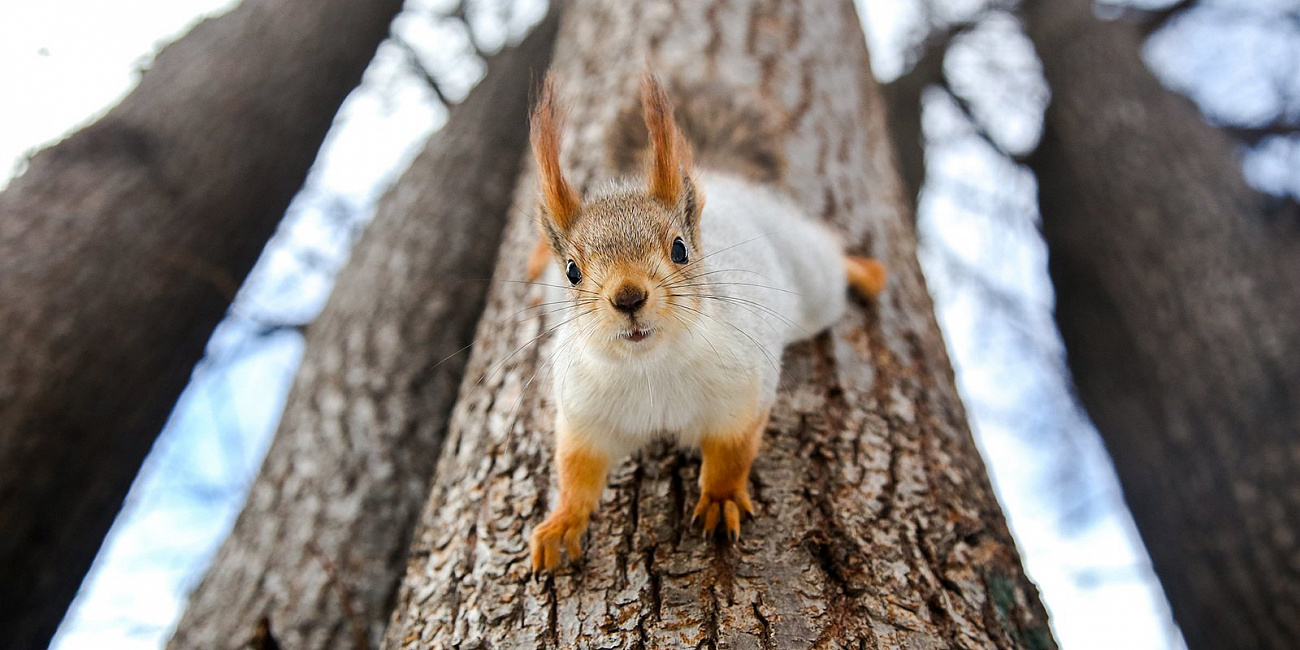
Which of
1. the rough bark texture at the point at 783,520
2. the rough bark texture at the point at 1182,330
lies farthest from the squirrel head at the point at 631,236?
the rough bark texture at the point at 1182,330

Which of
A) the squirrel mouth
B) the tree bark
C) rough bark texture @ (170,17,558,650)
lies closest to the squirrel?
the squirrel mouth

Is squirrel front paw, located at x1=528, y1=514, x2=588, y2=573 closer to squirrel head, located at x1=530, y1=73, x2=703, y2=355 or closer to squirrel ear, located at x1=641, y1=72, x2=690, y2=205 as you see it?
squirrel head, located at x1=530, y1=73, x2=703, y2=355

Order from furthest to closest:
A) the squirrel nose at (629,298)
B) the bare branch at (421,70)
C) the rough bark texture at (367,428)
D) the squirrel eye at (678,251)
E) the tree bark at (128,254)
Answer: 1. the bare branch at (421,70)
2. the tree bark at (128,254)
3. the rough bark texture at (367,428)
4. the squirrel eye at (678,251)
5. the squirrel nose at (629,298)

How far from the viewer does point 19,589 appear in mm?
2473

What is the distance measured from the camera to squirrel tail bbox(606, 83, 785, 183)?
241 centimetres

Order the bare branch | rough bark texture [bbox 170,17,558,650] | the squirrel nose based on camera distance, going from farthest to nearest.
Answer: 1. the bare branch
2. rough bark texture [bbox 170,17,558,650]
3. the squirrel nose

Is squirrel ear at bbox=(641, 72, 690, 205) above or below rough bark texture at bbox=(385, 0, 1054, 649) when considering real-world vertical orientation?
above

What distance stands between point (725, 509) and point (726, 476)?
6 cm

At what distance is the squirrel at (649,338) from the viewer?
153cm

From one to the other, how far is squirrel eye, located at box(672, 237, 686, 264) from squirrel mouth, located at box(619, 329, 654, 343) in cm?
22

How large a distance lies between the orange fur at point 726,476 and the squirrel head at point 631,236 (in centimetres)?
25

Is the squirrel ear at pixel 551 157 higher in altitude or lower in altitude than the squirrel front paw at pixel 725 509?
higher

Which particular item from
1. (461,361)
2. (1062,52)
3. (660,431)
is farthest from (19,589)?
(1062,52)

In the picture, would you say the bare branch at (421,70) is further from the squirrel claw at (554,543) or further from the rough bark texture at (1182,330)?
the squirrel claw at (554,543)
